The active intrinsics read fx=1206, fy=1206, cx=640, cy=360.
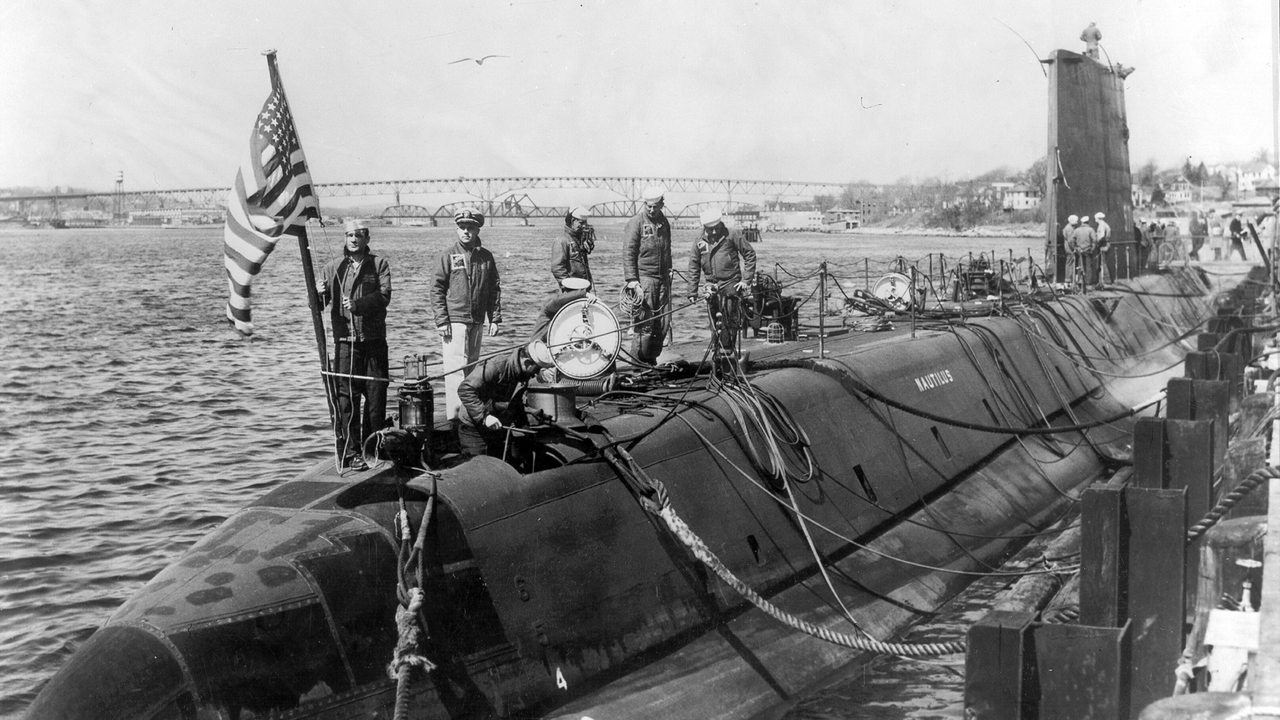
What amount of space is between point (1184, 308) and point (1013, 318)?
1218 cm

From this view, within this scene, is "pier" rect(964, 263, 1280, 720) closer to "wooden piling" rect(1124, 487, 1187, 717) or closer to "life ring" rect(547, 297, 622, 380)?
"wooden piling" rect(1124, 487, 1187, 717)

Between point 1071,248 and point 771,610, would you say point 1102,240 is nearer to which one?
point 1071,248

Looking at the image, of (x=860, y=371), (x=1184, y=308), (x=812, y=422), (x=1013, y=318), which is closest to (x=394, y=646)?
(x=812, y=422)

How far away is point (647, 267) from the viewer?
13453 mm

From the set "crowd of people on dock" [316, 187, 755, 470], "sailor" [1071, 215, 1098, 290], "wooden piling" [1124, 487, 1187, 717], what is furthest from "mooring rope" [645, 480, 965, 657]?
"sailor" [1071, 215, 1098, 290]

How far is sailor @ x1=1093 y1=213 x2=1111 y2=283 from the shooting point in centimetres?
A: 2473

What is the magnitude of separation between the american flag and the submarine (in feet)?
4.44

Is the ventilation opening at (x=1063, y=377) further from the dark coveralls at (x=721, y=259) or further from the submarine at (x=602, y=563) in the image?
the dark coveralls at (x=721, y=259)

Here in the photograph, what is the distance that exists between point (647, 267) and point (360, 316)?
15.2 ft

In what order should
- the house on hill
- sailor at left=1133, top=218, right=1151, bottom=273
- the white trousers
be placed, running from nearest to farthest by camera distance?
the white trousers
sailor at left=1133, top=218, right=1151, bottom=273
the house on hill

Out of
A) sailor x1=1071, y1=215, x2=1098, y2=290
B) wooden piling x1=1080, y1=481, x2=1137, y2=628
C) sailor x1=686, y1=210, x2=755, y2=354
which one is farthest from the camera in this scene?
sailor x1=1071, y1=215, x2=1098, y2=290

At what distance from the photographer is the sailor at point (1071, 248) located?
79.6 feet

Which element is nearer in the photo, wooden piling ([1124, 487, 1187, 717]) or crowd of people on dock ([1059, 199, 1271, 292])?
wooden piling ([1124, 487, 1187, 717])

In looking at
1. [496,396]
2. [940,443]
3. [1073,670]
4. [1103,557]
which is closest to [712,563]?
[496,396]
